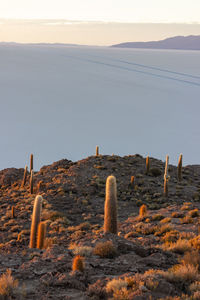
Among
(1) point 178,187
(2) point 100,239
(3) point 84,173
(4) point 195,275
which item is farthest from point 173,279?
(3) point 84,173

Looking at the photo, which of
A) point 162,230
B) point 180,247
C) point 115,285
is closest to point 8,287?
point 115,285

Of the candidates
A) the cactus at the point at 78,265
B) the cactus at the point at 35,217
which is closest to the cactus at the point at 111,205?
the cactus at the point at 35,217

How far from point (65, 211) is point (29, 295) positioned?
20.7 metres

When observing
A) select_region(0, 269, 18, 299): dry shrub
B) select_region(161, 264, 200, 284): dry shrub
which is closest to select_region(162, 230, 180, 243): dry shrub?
select_region(161, 264, 200, 284): dry shrub

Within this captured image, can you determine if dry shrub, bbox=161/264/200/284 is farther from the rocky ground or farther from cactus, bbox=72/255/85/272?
cactus, bbox=72/255/85/272

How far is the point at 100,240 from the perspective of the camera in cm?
1244

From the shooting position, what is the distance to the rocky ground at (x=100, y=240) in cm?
838

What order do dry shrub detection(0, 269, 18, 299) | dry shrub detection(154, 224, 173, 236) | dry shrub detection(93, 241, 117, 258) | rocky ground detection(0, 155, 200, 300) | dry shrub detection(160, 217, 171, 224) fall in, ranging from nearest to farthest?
dry shrub detection(0, 269, 18, 299), rocky ground detection(0, 155, 200, 300), dry shrub detection(93, 241, 117, 258), dry shrub detection(154, 224, 173, 236), dry shrub detection(160, 217, 171, 224)

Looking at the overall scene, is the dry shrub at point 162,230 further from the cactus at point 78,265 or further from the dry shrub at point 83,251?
the cactus at point 78,265

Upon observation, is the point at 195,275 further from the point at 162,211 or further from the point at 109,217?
the point at 162,211

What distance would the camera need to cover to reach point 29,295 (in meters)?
8.28

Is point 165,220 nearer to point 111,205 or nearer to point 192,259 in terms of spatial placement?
point 111,205

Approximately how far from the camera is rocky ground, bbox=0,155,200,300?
27.5 ft

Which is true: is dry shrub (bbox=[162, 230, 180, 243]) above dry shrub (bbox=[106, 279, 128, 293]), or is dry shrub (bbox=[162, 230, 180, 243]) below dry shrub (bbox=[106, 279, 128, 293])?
above
